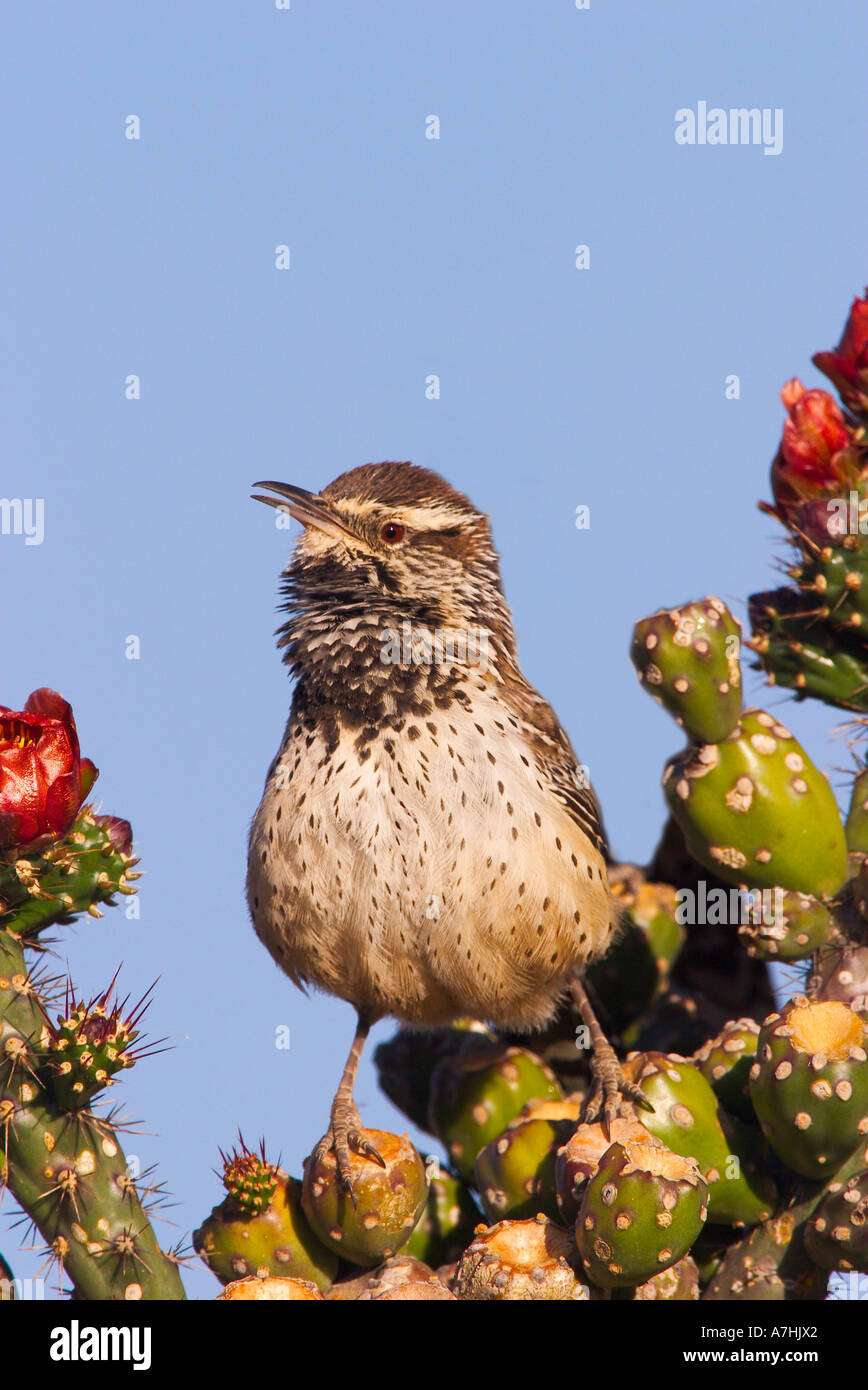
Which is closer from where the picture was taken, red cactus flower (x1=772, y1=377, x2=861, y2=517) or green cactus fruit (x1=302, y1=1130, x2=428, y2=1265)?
green cactus fruit (x1=302, y1=1130, x2=428, y2=1265)

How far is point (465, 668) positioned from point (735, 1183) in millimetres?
1436

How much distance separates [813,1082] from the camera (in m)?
2.76

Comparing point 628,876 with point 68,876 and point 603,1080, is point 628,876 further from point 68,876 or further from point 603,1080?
point 68,876

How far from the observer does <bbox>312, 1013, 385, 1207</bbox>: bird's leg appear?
3096mm

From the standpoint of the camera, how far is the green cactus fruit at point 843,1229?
275 cm

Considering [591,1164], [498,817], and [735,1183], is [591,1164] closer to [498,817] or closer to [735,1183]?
[735,1183]

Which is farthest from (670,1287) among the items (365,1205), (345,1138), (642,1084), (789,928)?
(789,928)

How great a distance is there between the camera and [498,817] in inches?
140

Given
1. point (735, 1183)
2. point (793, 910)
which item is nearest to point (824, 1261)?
point (735, 1183)

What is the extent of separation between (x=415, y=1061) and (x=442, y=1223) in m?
0.69

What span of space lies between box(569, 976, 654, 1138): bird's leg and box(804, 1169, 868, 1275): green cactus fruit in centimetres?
41

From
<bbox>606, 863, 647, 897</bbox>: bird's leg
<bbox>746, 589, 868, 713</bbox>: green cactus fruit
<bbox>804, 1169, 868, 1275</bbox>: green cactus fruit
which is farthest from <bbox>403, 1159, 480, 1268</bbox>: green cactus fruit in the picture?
<bbox>746, 589, 868, 713</bbox>: green cactus fruit

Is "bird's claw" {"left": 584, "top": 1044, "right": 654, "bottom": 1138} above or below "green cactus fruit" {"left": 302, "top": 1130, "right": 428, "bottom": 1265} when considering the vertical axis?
above

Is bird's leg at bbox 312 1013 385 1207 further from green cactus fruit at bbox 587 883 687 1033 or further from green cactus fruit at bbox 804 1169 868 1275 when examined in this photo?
green cactus fruit at bbox 804 1169 868 1275
